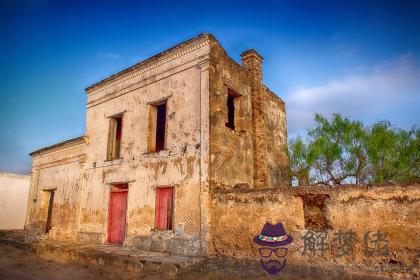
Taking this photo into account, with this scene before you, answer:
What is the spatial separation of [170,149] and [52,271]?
15.4 feet

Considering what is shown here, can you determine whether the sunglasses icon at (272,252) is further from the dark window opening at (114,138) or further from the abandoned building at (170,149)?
the dark window opening at (114,138)

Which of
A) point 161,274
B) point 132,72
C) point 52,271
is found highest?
point 132,72

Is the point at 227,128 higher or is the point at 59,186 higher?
the point at 227,128

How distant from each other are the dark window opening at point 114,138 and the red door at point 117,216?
173cm

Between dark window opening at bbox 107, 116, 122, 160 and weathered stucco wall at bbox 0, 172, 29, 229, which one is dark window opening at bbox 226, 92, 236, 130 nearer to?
dark window opening at bbox 107, 116, 122, 160

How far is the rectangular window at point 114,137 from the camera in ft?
40.0

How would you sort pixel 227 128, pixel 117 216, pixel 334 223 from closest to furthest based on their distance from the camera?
pixel 334 223 < pixel 227 128 < pixel 117 216

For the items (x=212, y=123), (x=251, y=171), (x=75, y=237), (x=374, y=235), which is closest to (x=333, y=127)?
(x=251, y=171)

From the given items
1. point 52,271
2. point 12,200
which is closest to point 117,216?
point 52,271

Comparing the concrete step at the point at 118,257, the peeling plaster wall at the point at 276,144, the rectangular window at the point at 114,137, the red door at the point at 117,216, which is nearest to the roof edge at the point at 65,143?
the rectangular window at the point at 114,137

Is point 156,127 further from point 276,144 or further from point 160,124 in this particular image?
point 276,144

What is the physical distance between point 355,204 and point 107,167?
9076mm

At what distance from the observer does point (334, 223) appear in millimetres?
6207

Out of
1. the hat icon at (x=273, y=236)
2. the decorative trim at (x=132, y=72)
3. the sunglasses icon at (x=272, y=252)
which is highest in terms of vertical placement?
the decorative trim at (x=132, y=72)
